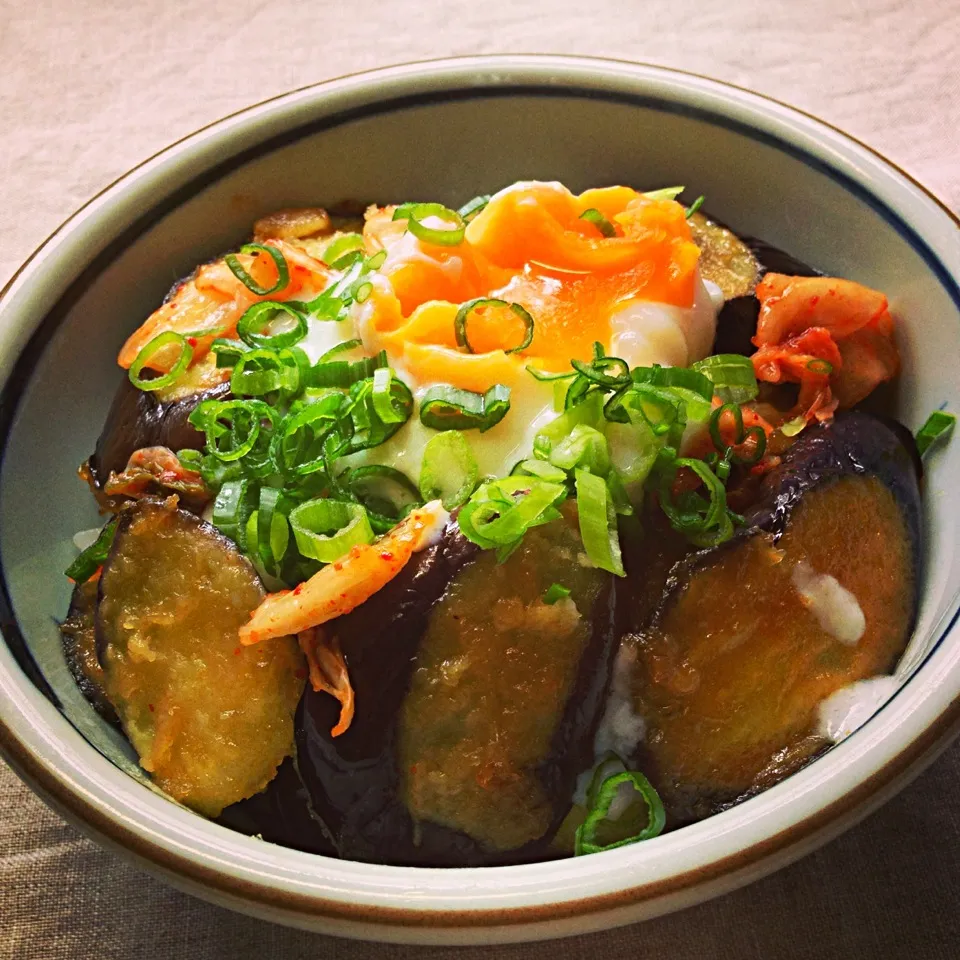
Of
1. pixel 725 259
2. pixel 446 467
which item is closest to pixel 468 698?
pixel 446 467

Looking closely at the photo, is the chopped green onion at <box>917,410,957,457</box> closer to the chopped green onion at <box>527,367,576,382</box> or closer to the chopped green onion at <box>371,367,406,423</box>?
the chopped green onion at <box>527,367,576,382</box>

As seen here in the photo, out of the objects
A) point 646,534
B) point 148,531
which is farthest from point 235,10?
point 646,534

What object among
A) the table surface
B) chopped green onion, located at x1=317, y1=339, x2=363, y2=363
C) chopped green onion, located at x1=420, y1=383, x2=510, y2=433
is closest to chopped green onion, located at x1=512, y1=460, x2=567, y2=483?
chopped green onion, located at x1=420, y1=383, x2=510, y2=433

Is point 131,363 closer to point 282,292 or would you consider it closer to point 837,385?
point 282,292

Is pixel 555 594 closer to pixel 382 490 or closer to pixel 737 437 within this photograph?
pixel 382 490

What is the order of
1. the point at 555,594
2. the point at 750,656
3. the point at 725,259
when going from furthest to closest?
the point at 725,259 < the point at 750,656 < the point at 555,594
